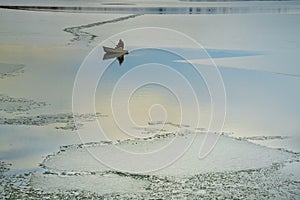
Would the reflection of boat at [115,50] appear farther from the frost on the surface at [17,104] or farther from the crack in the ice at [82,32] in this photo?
the frost on the surface at [17,104]

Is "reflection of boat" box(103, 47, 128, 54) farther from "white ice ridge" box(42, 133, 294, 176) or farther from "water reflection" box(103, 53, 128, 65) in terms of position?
"white ice ridge" box(42, 133, 294, 176)

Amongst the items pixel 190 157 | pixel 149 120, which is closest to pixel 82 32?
pixel 149 120

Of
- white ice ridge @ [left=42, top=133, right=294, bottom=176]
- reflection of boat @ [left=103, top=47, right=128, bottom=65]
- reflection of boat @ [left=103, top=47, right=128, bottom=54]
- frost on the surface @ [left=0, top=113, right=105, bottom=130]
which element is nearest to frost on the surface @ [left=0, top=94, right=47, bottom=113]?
frost on the surface @ [left=0, top=113, right=105, bottom=130]

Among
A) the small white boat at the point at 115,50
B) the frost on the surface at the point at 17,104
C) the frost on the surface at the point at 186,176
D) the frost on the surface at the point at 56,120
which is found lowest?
the frost on the surface at the point at 186,176

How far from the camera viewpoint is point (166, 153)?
14.1 ft

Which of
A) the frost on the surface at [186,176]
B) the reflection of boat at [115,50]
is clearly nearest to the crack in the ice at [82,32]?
the reflection of boat at [115,50]

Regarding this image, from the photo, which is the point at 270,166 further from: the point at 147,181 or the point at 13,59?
the point at 13,59

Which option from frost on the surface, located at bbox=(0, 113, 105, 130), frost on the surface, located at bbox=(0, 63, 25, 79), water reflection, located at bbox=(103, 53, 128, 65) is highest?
water reflection, located at bbox=(103, 53, 128, 65)

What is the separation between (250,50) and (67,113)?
5003 mm

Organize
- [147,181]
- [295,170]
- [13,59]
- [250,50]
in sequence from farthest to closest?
1. [250,50]
2. [13,59]
3. [295,170]
4. [147,181]

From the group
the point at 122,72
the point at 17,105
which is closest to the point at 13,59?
the point at 122,72

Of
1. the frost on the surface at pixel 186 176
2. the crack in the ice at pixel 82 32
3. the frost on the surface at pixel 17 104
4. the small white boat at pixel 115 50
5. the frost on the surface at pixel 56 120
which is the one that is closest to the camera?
the frost on the surface at pixel 186 176

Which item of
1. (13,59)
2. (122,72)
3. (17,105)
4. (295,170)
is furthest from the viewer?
(13,59)

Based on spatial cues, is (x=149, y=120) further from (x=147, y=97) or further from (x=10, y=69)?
(x=10, y=69)
